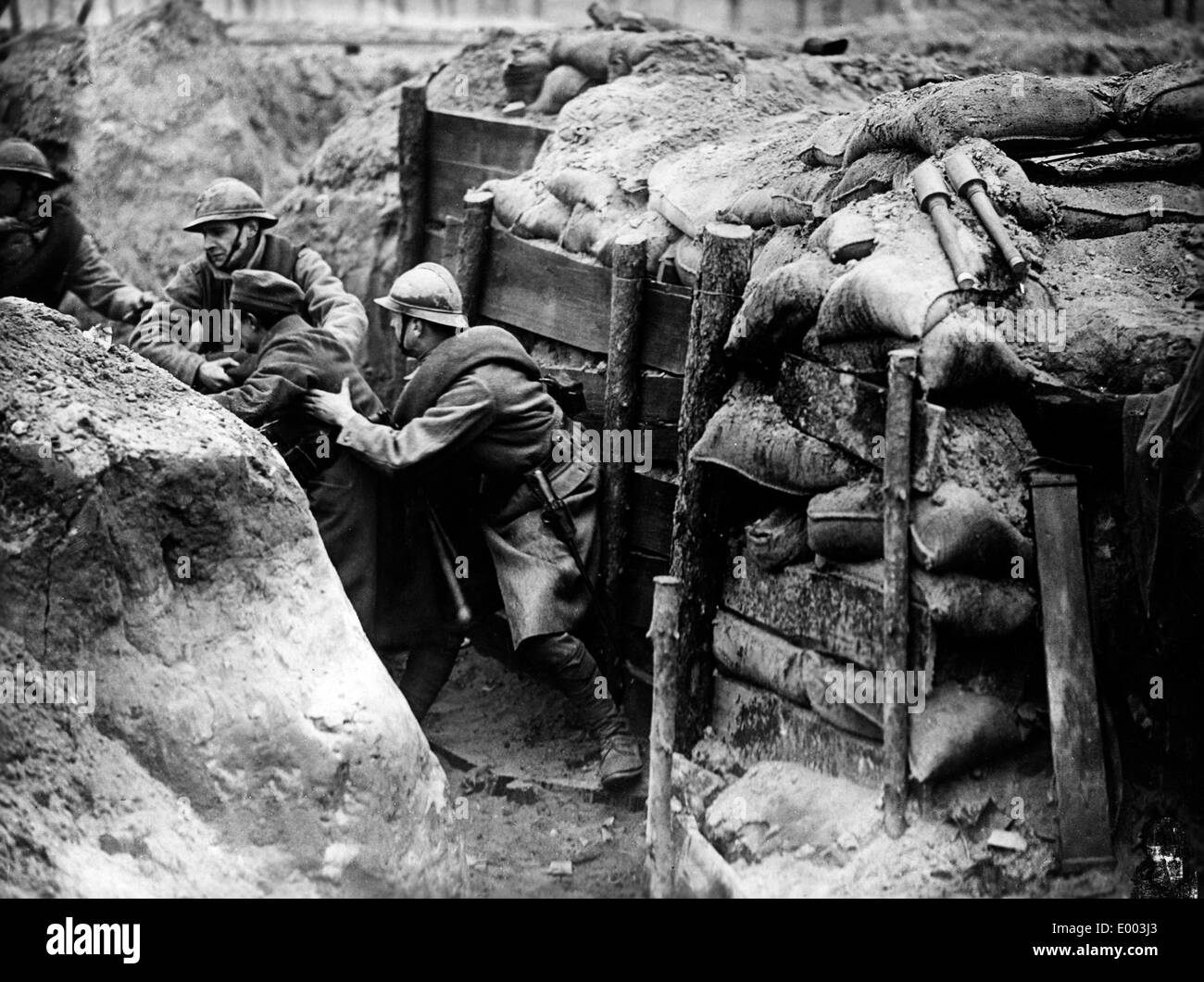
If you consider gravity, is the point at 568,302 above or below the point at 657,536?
above

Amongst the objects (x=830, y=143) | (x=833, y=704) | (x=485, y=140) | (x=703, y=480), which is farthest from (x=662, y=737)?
(x=485, y=140)

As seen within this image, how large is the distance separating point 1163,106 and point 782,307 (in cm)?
187

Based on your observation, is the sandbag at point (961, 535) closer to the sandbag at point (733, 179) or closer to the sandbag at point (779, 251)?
the sandbag at point (779, 251)

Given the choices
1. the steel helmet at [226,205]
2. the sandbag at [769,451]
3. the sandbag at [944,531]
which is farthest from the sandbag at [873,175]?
the steel helmet at [226,205]

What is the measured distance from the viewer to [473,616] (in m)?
7.82

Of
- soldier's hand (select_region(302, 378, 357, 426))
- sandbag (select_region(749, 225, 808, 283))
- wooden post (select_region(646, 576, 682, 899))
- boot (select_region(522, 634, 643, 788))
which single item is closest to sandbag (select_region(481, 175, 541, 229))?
soldier's hand (select_region(302, 378, 357, 426))

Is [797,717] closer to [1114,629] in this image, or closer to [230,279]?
[1114,629]

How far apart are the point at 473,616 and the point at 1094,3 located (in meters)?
10.4

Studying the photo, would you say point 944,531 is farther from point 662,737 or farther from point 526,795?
point 526,795

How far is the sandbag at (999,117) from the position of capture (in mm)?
6719

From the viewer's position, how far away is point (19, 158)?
923 cm

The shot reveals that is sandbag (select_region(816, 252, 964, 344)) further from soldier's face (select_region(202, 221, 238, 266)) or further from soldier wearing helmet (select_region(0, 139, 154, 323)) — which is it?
soldier wearing helmet (select_region(0, 139, 154, 323))

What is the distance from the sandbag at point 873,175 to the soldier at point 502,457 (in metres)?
1.61

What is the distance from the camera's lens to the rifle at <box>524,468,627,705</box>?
298 inches
